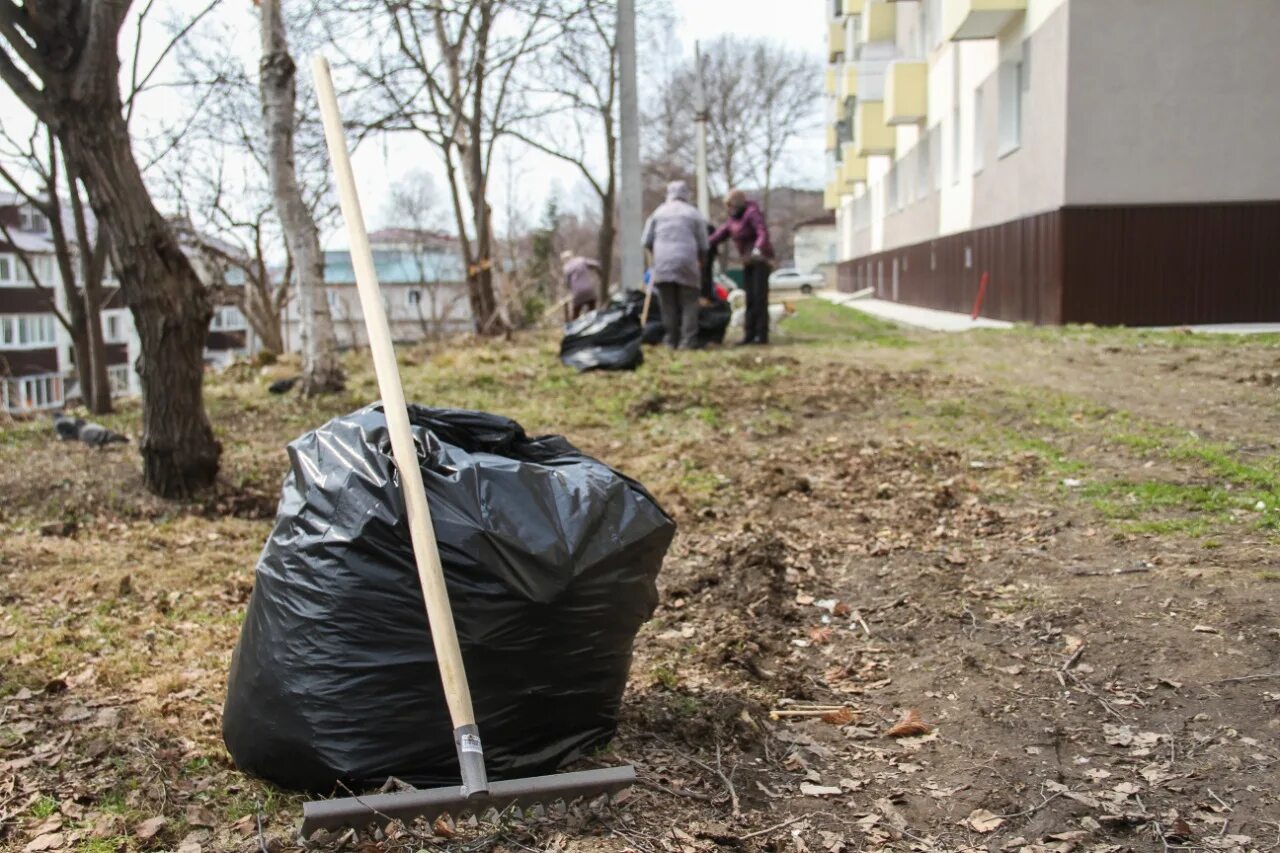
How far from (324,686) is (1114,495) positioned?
3.67 metres

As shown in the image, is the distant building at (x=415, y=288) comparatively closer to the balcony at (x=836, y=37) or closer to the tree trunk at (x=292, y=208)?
the tree trunk at (x=292, y=208)

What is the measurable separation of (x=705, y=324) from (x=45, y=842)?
1006cm

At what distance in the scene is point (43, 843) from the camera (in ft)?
8.08

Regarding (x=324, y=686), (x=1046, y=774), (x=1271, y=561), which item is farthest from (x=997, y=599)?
(x=324, y=686)

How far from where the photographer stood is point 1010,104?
16.7m

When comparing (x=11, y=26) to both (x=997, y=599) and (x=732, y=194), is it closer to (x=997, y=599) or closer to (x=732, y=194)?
(x=997, y=599)

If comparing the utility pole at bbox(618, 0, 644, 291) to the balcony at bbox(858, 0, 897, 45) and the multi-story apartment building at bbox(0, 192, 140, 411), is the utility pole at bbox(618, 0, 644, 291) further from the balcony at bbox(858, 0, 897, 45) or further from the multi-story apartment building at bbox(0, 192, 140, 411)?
the multi-story apartment building at bbox(0, 192, 140, 411)

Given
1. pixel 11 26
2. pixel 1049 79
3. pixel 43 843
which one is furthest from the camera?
pixel 1049 79

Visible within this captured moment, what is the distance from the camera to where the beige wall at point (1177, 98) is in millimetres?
12688

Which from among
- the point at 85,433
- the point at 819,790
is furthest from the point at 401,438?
the point at 85,433

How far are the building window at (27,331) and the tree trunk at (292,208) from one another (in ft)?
152

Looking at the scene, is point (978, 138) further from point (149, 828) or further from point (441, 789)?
point (149, 828)

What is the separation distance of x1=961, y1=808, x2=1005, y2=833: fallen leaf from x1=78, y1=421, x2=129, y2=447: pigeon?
6.74 m

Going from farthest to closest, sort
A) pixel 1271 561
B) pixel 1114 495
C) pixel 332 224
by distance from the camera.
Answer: pixel 332 224
pixel 1114 495
pixel 1271 561
